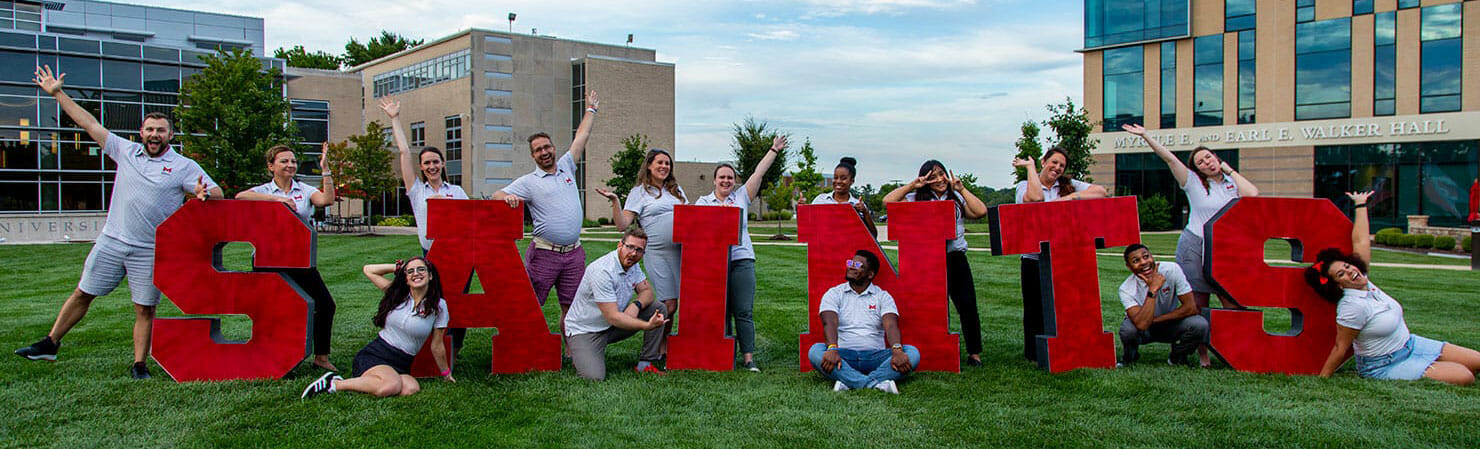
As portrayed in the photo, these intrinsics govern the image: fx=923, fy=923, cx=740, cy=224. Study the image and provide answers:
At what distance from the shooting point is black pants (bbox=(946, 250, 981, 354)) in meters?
7.10

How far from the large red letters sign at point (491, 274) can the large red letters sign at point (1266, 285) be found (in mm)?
4993

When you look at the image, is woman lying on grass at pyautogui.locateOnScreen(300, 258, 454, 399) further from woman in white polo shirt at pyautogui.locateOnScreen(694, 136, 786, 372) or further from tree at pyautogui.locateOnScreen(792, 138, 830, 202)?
tree at pyautogui.locateOnScreen(792, 138, 830, 202)

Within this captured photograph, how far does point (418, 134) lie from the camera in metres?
52.8

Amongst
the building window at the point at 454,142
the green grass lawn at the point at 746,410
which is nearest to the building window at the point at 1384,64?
the green grass lawn at the point at 746,410

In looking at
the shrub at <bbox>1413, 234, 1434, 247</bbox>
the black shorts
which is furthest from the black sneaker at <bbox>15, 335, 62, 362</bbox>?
the shrub at <bbox>1413, 234, 1434, 247</bbox>

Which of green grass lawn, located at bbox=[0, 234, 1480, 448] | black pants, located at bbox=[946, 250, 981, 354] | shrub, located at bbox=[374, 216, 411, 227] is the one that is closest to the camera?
green grass lawn, located at bbox=[0, 234, 1480, 448]

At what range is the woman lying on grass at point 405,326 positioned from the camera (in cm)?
602

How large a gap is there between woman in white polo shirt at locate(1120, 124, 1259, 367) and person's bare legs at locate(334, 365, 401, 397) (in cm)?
561

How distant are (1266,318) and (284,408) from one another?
972 centimetres

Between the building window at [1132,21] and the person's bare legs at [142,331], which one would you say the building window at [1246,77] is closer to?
the building window at [1132,21]

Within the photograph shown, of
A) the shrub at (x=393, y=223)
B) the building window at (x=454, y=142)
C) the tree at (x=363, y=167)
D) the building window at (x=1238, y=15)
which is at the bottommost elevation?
the shrub at (x=393, y=223)

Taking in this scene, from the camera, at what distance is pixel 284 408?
18.2ft

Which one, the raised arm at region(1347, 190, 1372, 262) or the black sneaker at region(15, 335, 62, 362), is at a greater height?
the raised arm at region(1347, 190, 1372, 262)

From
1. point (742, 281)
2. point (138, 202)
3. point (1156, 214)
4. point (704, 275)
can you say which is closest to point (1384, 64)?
point (1156, 214)
